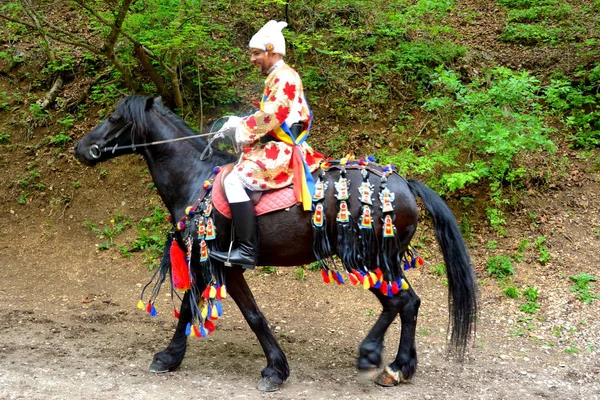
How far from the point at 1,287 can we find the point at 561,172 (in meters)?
7.22

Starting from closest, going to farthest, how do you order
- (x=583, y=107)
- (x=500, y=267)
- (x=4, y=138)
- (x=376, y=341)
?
1. (x=376, y=341)
2. (x=500, y=267)
3. (x=583, y=107)
4. (x=4, y=138)

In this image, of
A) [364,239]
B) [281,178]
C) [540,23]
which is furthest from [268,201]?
[540,23]

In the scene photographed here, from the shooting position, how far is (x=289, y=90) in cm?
399

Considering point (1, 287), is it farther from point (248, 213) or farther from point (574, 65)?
point (574, 65)

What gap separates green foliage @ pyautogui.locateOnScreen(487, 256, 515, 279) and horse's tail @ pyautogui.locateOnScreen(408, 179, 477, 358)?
7.32 feet

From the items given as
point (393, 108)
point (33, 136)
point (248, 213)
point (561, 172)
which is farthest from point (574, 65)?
point (33, 136)

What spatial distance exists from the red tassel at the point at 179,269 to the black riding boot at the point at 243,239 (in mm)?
310

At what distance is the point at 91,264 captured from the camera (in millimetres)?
7086

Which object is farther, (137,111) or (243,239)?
(137,111)

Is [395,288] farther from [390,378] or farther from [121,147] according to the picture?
[121,147]

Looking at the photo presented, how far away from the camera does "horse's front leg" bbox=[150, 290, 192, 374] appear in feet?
14.8

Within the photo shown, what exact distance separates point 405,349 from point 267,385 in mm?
1106

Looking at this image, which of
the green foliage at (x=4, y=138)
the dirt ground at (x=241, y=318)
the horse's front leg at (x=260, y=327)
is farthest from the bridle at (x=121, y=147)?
the green foliage at (x=4, y=138)

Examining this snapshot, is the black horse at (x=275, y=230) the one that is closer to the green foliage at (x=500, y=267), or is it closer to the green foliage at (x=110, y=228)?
the green foliage at (x=500, y=267)
